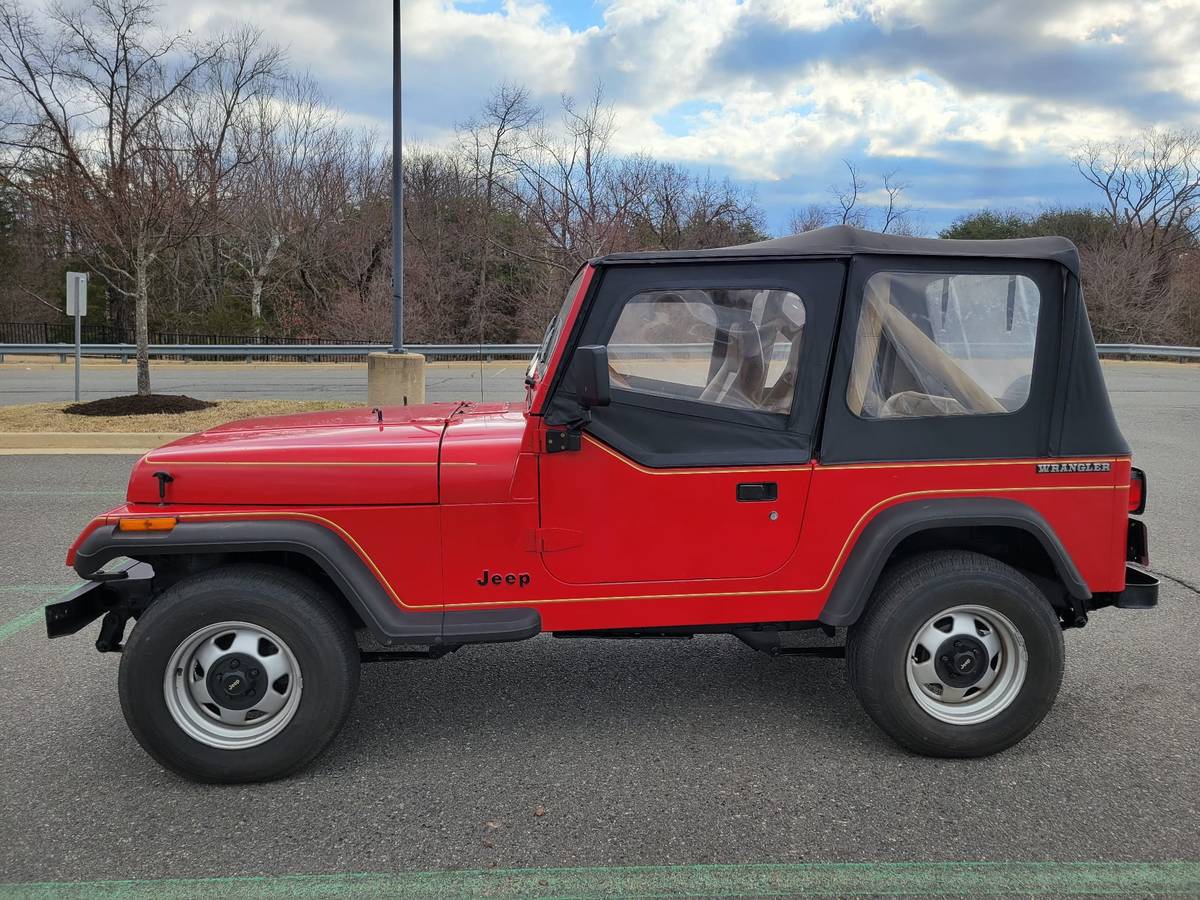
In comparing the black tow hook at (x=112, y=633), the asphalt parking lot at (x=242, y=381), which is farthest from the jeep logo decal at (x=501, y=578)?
the asphalt parking lot at (x=242, y=381)

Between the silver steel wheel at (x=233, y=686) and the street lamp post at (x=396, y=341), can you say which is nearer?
the silver steel wheel at (x=233, y=686)

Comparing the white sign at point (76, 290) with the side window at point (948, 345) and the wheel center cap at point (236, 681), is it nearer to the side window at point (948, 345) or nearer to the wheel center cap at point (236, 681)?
the wheel center cap at point (236, 681)

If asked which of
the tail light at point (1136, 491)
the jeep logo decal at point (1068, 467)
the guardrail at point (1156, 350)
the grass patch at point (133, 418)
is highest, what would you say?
the guardrail at point (1156, 350)

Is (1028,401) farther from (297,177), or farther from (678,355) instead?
(297,177)

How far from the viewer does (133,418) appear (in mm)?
12172

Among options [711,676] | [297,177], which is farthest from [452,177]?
[711,676]

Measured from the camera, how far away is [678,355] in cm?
321

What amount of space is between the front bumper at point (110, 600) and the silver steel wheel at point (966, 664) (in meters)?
2.82

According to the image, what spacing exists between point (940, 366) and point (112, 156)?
12.9 m

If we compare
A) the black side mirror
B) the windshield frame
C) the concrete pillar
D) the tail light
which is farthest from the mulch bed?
the tail light

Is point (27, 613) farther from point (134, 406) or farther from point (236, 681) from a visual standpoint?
point (134, 406)

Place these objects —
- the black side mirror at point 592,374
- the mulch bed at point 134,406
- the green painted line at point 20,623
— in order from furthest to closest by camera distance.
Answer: the mulch bed at point 134,406 < the green painted line at point 20,623 < the black side mirror at point 592,374

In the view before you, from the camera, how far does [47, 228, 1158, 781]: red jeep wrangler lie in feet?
9.79

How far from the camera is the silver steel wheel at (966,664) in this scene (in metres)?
3.15
